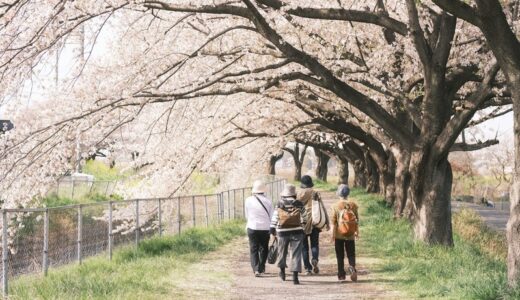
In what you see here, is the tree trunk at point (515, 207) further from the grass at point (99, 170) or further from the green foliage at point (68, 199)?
the grass at point (99, 170)

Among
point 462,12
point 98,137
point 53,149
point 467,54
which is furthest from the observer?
point 467,54

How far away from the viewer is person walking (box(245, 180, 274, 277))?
1341 cm

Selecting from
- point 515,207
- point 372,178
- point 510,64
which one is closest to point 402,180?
point 515,207

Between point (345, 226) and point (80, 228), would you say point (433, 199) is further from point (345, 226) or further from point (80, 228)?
point (80, 228)

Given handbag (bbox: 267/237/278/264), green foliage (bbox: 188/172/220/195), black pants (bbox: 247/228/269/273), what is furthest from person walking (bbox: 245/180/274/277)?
green foliage (bbox: 188/172/220/195)

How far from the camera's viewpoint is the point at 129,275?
41.0 feet

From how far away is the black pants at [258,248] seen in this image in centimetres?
1360

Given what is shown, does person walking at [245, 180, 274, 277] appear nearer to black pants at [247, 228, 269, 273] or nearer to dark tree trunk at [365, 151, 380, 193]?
black pants at [247, 228, 269, 273]

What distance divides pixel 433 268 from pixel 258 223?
10.1 ft

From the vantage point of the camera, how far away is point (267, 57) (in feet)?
62.3

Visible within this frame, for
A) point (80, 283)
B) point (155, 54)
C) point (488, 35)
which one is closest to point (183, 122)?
point (155, 54)

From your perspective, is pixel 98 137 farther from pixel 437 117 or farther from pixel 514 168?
pixel 514 168

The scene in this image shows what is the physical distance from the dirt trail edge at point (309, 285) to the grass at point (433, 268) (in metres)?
0.33

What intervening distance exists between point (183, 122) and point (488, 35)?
1267cm
